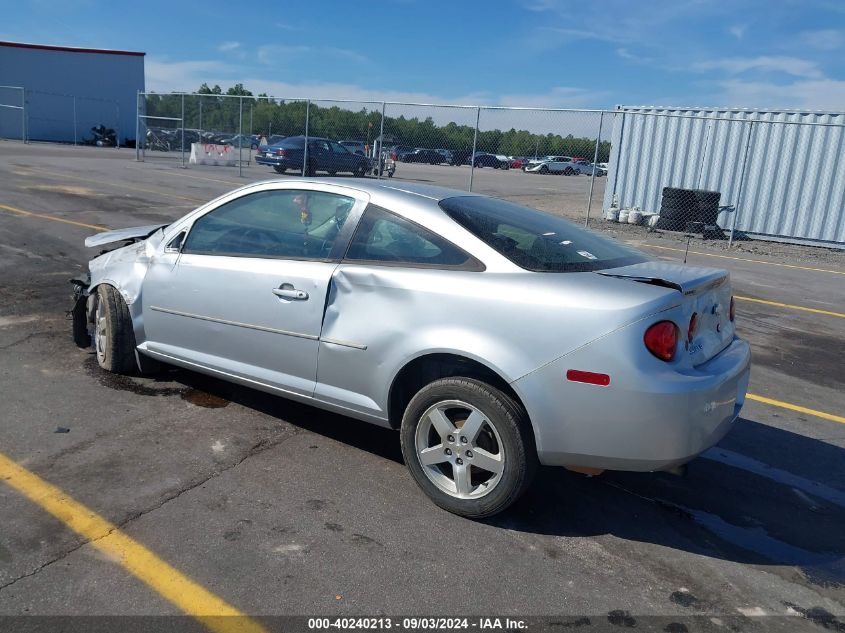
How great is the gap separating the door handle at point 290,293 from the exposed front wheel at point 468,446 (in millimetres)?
841

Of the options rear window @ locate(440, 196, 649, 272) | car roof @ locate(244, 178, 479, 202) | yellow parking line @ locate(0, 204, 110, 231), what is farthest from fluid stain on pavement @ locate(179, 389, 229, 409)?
yellow parking line @ locate(0, 204, 110, 231)

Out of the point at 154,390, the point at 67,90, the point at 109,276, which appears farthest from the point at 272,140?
the point at 67,90

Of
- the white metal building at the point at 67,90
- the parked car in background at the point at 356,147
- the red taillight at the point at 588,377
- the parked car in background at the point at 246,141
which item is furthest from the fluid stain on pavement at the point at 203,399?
the white metal building at the point at 67,90

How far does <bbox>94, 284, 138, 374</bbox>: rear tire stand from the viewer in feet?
15.8

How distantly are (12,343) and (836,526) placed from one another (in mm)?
5642

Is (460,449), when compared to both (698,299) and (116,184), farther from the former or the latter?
(116,184)

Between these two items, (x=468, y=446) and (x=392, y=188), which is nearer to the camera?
(x=468, y=446)

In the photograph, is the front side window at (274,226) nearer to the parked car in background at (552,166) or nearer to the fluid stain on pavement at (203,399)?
the fluid stain on pavement at (203,399)

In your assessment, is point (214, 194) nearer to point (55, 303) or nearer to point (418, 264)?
point (55, 303)

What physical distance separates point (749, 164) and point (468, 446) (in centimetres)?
1577

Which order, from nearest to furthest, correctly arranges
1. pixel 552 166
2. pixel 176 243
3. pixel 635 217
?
1. pixel 176 243
2. pixel 635 217
3. pixel 552 166

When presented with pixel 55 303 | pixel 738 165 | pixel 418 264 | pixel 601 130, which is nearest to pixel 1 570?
pixel 418 264

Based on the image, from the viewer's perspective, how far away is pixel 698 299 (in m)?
3.39

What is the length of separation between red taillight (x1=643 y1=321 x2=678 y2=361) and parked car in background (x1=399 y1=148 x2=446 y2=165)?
18466mm
